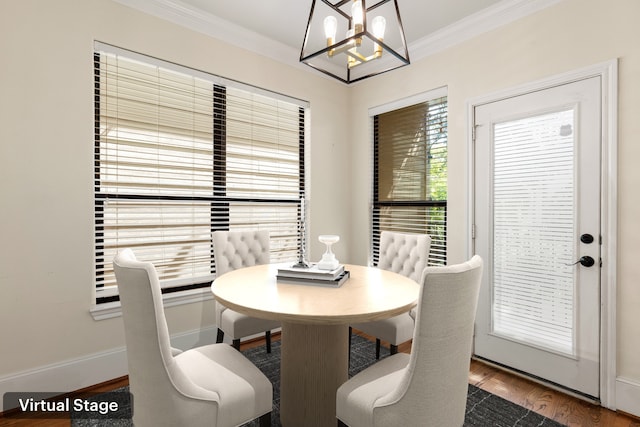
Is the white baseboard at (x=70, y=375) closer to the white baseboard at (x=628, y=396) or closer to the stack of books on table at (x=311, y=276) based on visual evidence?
the stack of books on table at (x=311, y=276)

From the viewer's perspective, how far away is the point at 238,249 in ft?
8.52

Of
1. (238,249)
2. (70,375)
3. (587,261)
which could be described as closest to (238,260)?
(238,249)

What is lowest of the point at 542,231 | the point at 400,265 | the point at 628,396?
the point at 628,396

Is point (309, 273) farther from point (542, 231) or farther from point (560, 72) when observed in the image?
point (560, 72)

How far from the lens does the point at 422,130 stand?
319 centimetres

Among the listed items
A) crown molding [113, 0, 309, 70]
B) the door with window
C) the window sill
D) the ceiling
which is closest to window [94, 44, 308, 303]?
the window sill

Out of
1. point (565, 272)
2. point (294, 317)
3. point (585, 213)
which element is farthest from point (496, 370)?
point (294, 317)

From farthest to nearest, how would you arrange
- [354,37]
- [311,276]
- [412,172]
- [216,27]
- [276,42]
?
[412,172], [276,42], [216,27], [311,276], [354,37]

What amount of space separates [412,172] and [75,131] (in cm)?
277

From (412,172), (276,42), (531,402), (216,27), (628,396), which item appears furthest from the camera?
(412,172)

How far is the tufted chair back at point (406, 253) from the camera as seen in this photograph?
245cm

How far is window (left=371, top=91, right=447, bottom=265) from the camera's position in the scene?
9.98 feet

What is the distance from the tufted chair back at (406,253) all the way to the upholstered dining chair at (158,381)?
1.56 m

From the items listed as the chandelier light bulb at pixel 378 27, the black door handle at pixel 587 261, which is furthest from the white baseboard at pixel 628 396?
the chandelier light bulb at pixel 378 27
